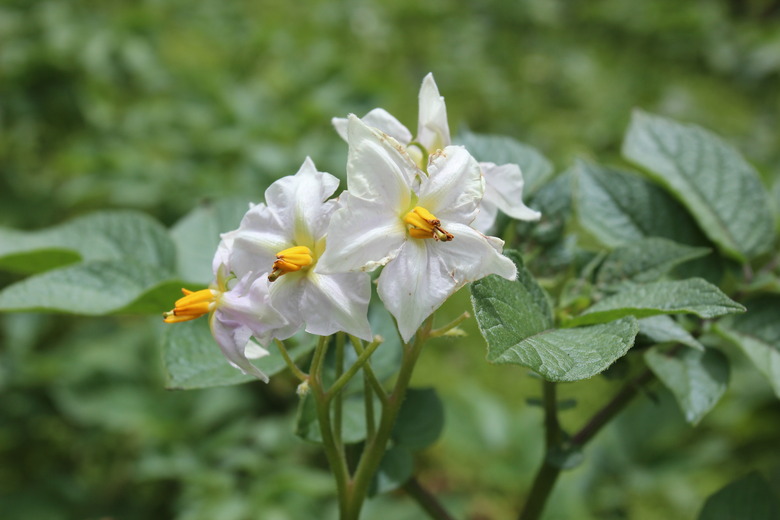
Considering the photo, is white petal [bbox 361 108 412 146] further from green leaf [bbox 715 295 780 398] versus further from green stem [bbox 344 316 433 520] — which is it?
green leaf [bbox 715 295 780 398]

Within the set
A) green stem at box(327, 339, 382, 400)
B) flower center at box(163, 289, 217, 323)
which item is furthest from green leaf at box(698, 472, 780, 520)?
flower center at box(163, 289, 217, 323)

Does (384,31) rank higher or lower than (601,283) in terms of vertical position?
lower

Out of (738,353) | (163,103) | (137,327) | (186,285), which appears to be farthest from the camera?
(163,103)

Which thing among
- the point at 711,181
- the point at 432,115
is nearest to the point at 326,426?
the point at 432,115

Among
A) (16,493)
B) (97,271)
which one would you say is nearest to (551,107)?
(16,493)

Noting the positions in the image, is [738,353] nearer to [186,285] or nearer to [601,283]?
[601,283]

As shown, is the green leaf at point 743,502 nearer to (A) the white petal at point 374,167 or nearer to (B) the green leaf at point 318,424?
(B) the green leaf at point 318,424
